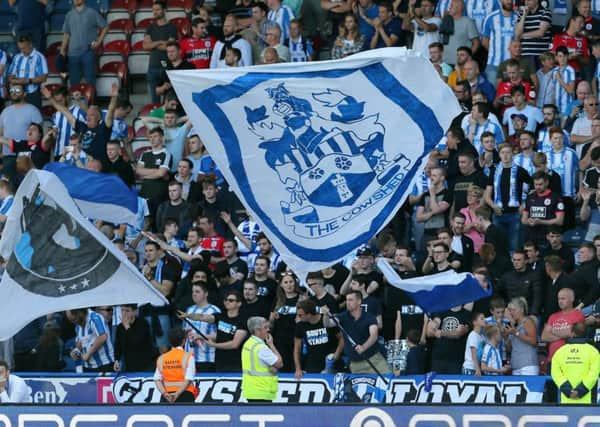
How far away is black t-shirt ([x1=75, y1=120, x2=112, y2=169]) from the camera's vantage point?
23298 mm

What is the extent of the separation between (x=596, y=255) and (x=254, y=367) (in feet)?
14.4

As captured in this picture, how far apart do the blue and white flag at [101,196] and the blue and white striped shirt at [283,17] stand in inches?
245

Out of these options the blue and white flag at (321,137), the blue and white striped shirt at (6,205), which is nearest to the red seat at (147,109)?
the blue and white striped shirt at (6,205)

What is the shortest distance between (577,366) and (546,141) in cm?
500

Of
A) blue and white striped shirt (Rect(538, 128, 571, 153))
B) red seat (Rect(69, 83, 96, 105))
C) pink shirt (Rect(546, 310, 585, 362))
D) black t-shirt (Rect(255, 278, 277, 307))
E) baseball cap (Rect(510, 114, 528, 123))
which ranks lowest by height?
pink shirt (Rect(546, 310, 585, 362))

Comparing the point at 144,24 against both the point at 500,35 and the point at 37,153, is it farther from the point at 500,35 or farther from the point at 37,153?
the point at 500,35

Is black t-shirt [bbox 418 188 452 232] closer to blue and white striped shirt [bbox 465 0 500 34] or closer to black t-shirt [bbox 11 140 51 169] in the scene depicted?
blue and white striped shirt [bbox 465 0 500 34]

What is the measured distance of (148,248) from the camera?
21125 millimetres

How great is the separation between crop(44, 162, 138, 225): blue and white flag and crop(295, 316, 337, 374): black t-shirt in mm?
2457

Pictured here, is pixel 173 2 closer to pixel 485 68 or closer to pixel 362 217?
pixel 485 68

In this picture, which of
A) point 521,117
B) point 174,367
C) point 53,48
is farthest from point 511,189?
point 53,48

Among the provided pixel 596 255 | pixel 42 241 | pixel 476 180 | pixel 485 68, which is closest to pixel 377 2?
pixel 485 68

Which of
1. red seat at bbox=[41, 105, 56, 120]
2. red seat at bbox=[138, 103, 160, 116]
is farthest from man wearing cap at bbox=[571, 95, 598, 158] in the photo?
red seat at bbox=[41, 105, 56, 120]

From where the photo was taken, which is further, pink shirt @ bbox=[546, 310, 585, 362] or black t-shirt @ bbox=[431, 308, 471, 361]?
black t-shirt @ bbox=[431, 308, 471, 361]
